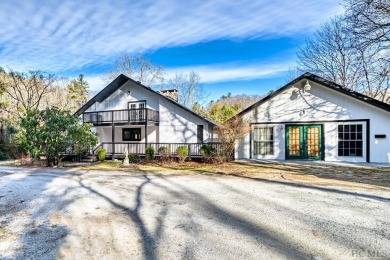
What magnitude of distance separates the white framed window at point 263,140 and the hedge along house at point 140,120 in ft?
9.56

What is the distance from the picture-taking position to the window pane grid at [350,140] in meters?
13.4

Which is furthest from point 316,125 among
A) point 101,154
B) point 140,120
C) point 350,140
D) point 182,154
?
point 101,154

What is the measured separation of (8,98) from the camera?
27.2 meters

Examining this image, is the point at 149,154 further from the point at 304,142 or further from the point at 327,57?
the point at 327,57

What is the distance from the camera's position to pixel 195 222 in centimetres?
451

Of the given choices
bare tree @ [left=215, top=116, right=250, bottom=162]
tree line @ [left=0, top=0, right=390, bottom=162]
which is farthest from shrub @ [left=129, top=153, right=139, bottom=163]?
bare tree @ [left=215, top=116, right=250, bottom=162]

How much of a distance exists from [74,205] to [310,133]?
1273 centimetres

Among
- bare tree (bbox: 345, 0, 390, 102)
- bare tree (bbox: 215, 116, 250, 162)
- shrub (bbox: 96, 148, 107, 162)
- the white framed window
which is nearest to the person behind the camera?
bare tree (bbox: 345, 0, 390, 102)

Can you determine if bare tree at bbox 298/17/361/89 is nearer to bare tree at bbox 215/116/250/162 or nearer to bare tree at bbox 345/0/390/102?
bare tree at bbox 345/0/390/102

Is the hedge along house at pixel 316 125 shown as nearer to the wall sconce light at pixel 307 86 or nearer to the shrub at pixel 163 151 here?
the wall sconce light at pixel 307 86

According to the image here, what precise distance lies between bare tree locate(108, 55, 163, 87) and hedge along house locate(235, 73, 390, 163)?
26.9 meters

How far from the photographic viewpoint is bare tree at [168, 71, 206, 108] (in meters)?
40.3

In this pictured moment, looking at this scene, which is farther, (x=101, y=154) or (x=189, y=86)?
(x=189, y=86)

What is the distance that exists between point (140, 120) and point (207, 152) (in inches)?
232
